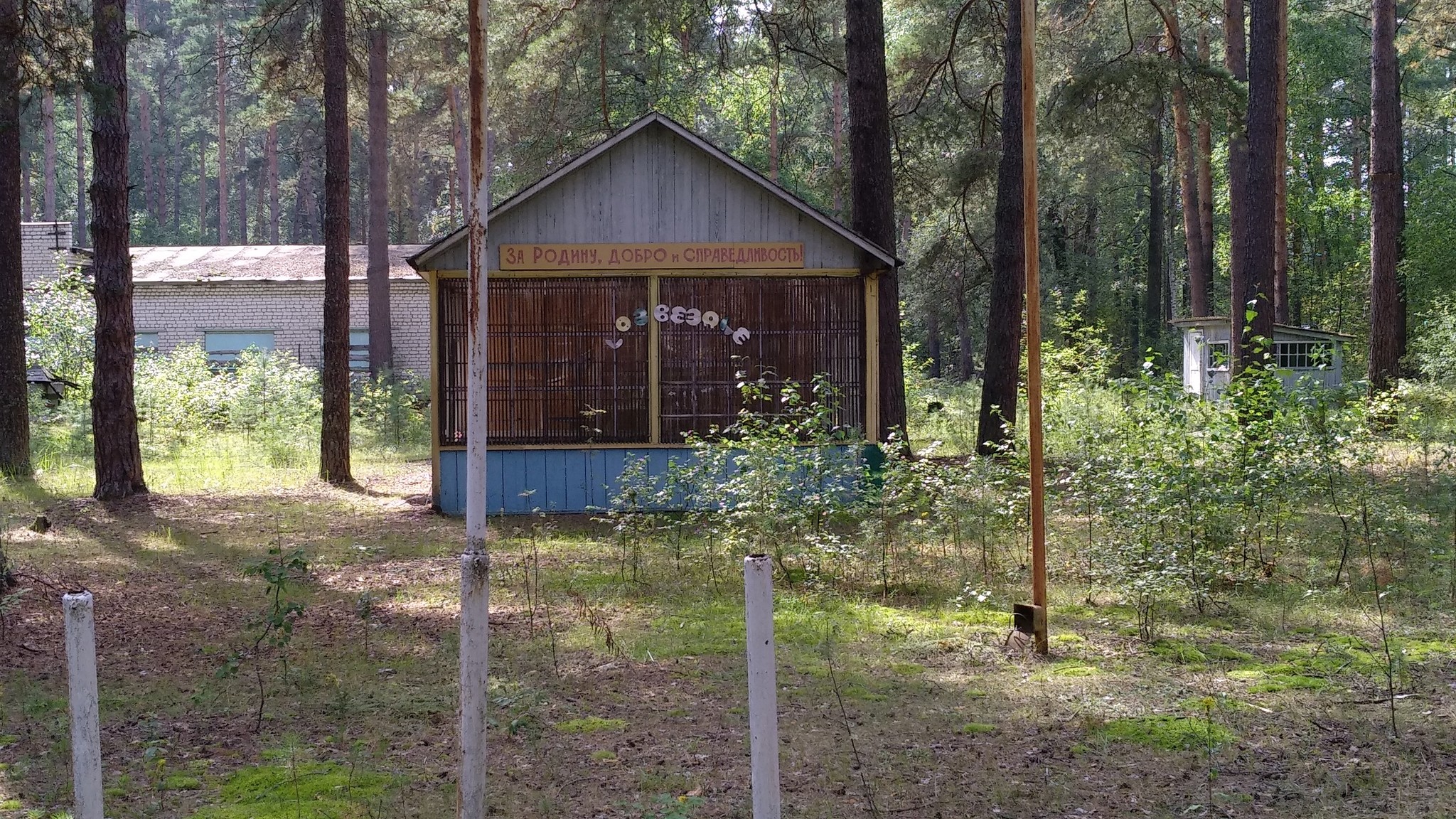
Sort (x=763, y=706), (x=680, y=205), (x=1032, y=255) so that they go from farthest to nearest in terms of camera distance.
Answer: (x=680, y=205), (x=1032, y=255), (x=763, y=706)

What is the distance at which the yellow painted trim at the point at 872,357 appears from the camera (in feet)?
44.8

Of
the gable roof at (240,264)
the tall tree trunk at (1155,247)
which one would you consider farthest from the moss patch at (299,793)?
the tall tree trunk at (1155,247)

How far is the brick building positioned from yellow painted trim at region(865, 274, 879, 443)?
19925 millimetres

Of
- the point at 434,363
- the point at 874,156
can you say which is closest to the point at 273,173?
the point at 874,156

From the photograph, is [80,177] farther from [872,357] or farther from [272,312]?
[872,357]

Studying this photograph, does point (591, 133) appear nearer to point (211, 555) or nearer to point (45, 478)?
point (45, 478)

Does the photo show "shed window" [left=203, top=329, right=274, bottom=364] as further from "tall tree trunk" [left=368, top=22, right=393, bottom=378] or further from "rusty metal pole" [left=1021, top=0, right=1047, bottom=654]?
"rusty metal pole" [left=1021, top=0, right=1047, bottom=654]

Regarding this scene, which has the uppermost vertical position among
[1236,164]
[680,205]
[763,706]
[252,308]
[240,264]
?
[1236,164]

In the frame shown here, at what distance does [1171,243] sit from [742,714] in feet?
160

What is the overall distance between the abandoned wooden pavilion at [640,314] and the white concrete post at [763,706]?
32.4 feet

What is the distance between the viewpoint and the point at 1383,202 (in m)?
19.9

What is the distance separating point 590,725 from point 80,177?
54.8 metres

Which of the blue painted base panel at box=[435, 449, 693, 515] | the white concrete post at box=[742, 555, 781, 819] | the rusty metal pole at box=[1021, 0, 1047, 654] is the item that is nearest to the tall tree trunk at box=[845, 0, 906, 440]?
the blue painted base panel at box=[435, 449, 693, 515]

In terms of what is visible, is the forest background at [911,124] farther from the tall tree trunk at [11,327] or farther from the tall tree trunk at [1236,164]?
the tall tree trunk at [11,327]
